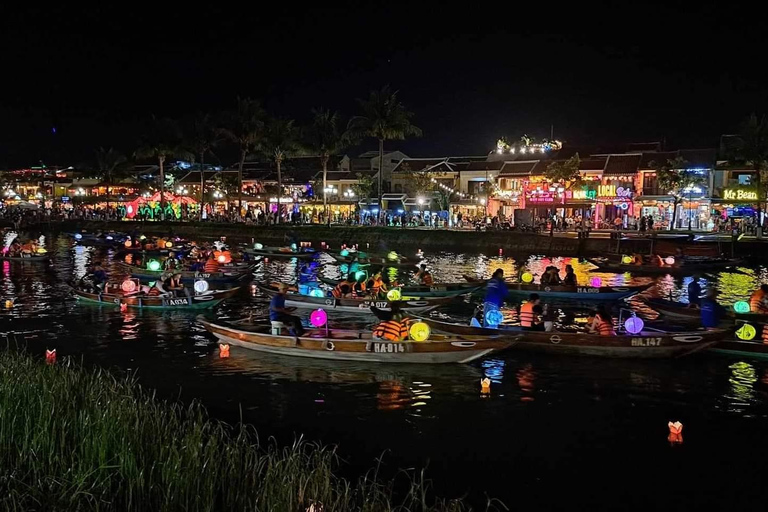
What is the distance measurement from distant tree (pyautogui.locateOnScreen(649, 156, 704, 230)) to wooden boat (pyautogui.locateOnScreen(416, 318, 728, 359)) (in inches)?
1539

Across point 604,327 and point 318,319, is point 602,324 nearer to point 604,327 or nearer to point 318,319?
point 604,327

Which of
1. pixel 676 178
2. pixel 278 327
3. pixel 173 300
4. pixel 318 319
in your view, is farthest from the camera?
pixel 676 178

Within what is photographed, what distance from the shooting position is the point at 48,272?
1539 inches

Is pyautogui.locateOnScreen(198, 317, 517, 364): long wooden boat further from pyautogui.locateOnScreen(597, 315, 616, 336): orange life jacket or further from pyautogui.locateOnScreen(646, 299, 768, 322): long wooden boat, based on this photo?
pyautogui.locateOnScreen(646, 299, 768, 322): long wooden boat

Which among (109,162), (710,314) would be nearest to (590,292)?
(710,314)

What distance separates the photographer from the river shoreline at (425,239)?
4469cm

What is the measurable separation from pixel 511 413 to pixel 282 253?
118 ft

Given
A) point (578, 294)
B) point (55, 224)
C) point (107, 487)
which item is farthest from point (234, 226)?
point (107, 487)

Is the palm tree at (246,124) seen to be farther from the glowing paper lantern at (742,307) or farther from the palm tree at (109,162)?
the glowing paper lantern at (742,307)

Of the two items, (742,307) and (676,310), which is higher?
(742,307)

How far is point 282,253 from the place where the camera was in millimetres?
48719

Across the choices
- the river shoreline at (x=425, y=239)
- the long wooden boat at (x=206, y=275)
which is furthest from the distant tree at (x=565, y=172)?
the long wooden boat at (x=206, y=275)

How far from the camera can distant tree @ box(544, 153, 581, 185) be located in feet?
189

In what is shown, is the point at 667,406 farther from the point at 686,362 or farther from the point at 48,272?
the point at 48,272
